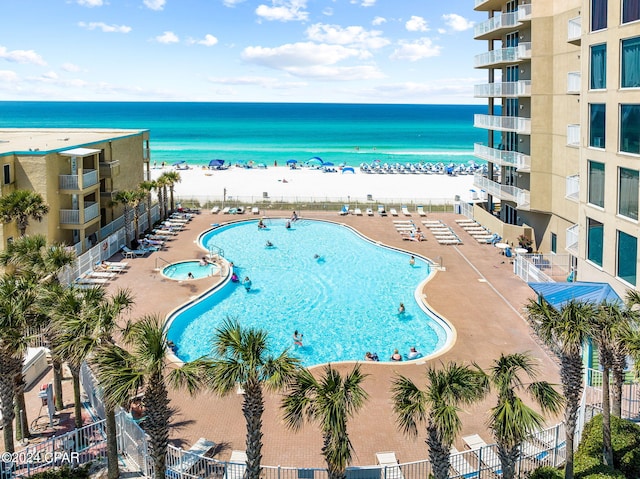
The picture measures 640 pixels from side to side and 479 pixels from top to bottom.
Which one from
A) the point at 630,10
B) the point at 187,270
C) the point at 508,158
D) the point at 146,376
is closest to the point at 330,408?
the point at 146,376

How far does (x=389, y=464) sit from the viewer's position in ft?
47.3

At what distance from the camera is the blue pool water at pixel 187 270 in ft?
107

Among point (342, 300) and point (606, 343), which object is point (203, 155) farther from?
point (606, 343)

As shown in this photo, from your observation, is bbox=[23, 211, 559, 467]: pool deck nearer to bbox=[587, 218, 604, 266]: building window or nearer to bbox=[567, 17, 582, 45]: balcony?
bbox=[587, 218, 604, 266]: building window

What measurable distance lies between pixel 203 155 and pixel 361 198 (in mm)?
61314

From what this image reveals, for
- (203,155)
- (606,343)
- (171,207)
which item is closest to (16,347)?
(606,343)

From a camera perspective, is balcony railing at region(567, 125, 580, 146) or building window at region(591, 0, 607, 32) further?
balcony railing at region(567, 125, 580, 146)

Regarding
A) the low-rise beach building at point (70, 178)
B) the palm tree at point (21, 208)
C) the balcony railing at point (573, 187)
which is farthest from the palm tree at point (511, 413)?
the low-rise beach building at point (70, 178)

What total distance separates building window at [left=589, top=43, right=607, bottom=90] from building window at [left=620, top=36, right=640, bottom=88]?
1083 mm

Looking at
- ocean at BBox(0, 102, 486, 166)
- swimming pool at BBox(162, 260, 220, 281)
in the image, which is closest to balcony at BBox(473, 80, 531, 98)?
swimming pool at BBox(162, 260, 220, 281)

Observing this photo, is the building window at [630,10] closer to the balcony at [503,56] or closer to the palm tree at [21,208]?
the balcony at [503,56]

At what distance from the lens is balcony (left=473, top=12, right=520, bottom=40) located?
3669cm

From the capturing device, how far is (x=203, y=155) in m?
113

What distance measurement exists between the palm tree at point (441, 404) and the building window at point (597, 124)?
13.7 metres
